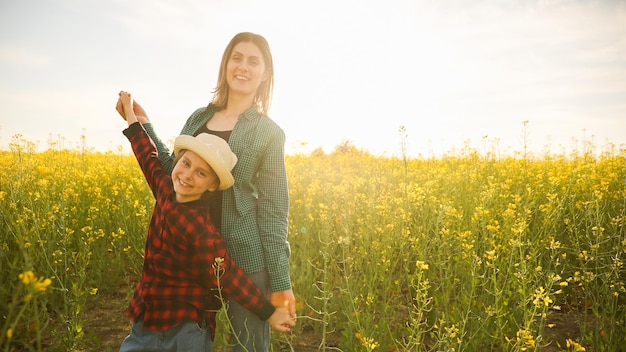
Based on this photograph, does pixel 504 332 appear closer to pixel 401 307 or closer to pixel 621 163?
pixel 401 307

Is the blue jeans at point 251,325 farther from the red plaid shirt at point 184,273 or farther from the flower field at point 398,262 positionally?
the flower field at point 398,262

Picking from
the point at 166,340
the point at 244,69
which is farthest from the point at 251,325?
the point at 244,69

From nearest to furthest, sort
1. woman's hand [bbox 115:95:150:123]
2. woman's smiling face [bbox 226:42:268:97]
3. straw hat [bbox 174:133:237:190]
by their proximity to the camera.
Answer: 1. straw hat [bbox 174:133:237:190]
2. woman's smiling face [bbox 226:42:268:97]
3. woman's hand [bbox 115:95:150:123]

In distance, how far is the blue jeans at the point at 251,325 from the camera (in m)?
1.91

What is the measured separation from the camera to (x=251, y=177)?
2.06m

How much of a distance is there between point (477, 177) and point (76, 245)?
4.34 meters

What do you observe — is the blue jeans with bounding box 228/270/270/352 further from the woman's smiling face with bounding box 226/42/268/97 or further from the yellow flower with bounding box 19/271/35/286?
the yellow flower with bounding box 19/271/35/286

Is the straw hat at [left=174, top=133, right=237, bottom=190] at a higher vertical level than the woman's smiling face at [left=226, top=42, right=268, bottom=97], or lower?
lower

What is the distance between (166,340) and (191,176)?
0.71 meters

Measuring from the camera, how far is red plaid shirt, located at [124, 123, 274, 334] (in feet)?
5.83

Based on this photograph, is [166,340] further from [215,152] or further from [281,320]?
[215,152]

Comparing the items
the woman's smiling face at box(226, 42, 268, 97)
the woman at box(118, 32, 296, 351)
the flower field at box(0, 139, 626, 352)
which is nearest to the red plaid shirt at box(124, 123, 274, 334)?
the woman at box(118, 32, 296, 351)

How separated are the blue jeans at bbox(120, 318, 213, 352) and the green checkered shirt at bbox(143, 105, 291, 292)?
0.35 m

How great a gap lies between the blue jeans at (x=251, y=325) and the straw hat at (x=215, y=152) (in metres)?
0.47
